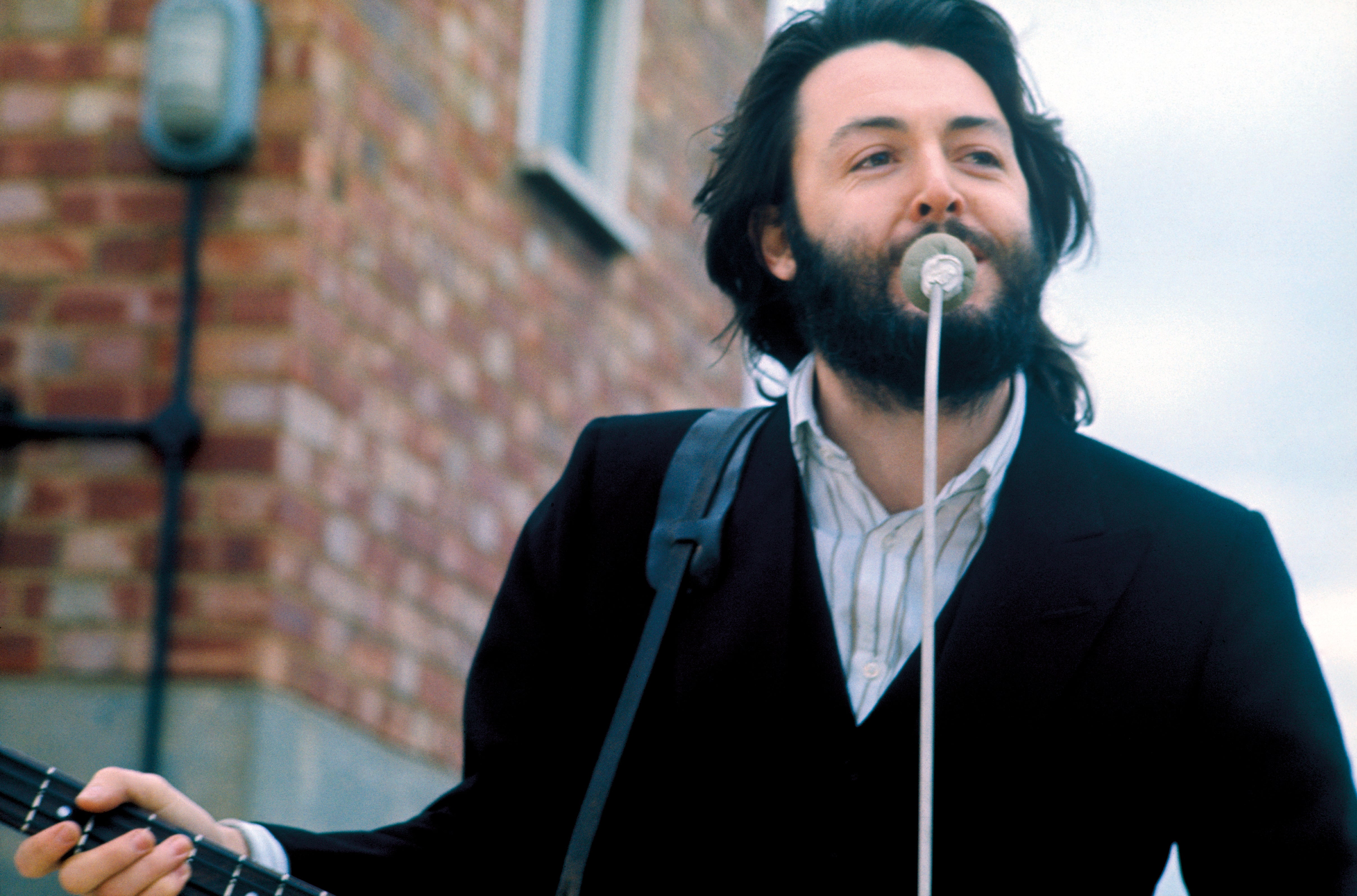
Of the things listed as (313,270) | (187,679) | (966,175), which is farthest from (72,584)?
(966,175)

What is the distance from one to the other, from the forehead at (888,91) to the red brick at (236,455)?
199cm

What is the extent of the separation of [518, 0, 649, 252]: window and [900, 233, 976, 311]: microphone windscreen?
3.84 metres

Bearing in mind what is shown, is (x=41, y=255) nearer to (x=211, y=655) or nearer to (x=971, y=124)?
(x=211, y=655)

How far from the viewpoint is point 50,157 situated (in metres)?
4.97

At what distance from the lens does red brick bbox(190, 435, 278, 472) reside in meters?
4.73

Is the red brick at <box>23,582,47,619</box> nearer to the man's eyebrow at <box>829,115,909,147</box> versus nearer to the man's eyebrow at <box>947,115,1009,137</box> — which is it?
the man's eyebrow at <box>829,115,909,147</box>

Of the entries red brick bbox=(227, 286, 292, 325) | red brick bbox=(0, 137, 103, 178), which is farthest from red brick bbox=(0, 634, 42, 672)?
red brick bbox=(0, 137, 103, 178)

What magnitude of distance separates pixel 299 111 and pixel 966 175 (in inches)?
98.7

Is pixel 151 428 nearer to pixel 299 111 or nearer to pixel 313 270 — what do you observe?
pixel 313 270

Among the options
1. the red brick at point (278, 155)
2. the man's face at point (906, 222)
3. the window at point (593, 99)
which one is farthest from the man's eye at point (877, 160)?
the window at point (593, 99)

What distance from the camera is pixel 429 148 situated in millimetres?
5551

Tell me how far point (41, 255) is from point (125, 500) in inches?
26.4

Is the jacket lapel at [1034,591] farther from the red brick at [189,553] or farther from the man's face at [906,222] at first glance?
the red brick at [189,553]

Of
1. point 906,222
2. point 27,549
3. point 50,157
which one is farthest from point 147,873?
point 50,157
